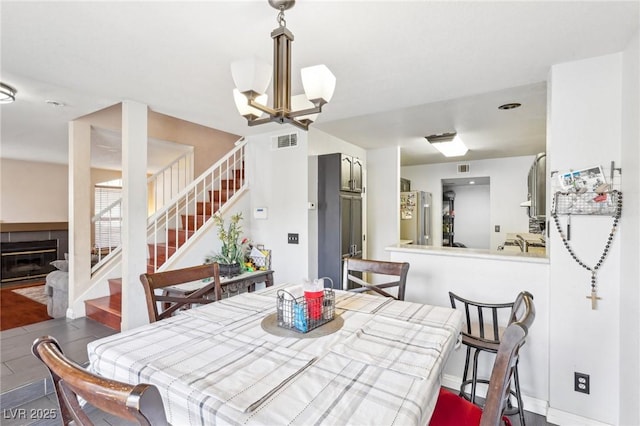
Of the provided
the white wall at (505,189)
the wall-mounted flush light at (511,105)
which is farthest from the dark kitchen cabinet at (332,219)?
the white wall at (505,189)

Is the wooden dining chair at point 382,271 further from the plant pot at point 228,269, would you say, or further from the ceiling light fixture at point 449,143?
the ceiling light fixture at point 449,143

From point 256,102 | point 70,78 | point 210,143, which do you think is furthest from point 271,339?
point 210,143

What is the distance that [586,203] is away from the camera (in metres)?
1.96

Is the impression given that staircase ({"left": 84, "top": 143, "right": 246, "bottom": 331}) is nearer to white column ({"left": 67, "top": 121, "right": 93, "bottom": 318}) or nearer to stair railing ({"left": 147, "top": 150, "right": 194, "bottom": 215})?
white column ({"left": 67, "top": 121, "right": 93, "bottom": 318})

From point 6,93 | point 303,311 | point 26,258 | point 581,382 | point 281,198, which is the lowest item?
point 581,382

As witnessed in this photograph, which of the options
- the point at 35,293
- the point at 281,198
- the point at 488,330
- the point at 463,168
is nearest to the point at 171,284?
the point at 281,198

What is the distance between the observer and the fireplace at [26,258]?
6.04 m

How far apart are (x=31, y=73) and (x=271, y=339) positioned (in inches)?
101

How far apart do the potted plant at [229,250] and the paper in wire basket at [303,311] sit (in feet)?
6.26

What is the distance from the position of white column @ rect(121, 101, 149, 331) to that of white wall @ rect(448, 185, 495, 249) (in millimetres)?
6695

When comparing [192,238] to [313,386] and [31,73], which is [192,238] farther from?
[313,386]

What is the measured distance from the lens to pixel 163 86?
7.91ft

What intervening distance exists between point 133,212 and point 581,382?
3.59 metres

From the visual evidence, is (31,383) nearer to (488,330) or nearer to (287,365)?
(287,365)
